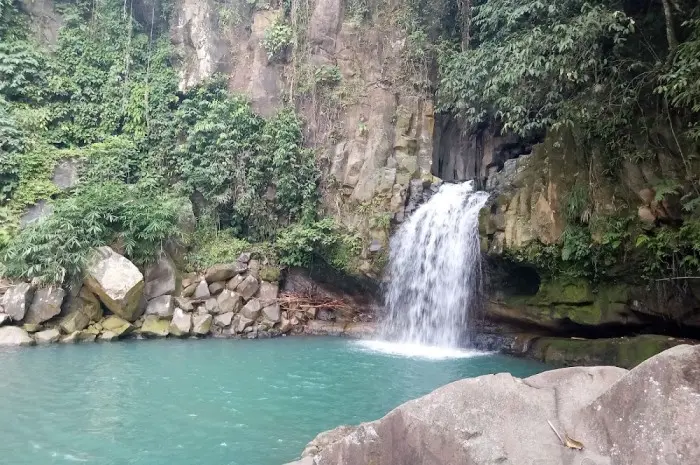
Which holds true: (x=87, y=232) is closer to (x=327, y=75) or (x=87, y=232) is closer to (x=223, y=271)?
(x=223, y=271)

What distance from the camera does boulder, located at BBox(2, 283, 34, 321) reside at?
11711mm

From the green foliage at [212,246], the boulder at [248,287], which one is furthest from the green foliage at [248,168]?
the boulder at [248,287]

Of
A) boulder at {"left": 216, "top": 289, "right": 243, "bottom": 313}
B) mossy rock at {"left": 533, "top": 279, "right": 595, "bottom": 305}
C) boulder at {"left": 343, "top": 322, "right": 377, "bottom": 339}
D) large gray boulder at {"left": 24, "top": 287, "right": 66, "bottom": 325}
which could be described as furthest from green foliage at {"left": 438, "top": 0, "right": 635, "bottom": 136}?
large gray boulder at {"left": 24, "top": 287, "right": 66, "bottom": 325}

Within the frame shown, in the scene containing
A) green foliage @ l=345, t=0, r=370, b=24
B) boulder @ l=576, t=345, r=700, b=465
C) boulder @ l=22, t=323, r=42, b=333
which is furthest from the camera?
green foliage @ l=345, t=0, r=370, b=24

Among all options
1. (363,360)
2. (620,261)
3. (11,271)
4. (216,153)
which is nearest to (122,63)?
(216,153)

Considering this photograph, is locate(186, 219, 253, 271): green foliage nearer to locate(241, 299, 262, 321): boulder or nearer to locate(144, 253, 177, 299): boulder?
locate(144, 253, 177, 299): boulder

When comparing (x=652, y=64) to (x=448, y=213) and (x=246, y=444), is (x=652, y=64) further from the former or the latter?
(x=246, y=444)

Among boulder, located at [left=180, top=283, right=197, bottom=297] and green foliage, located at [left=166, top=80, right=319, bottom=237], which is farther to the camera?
green foliage, located at [left=166, top=80, right=319, bottom=237]

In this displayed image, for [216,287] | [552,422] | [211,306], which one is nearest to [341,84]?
[216,287]

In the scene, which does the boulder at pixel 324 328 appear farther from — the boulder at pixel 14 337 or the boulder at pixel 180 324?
the boulder at pixel 14 337

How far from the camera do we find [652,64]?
945 cm

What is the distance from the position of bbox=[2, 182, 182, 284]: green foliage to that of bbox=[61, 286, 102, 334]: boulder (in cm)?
52

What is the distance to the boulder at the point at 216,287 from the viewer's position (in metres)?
14.2

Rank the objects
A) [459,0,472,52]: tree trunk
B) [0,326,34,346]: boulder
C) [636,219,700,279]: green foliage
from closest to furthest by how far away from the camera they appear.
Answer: [636,219,700,279]: green foliage → [0,326,34,346]: boulder → [459,0,472,52]: tree trunk
